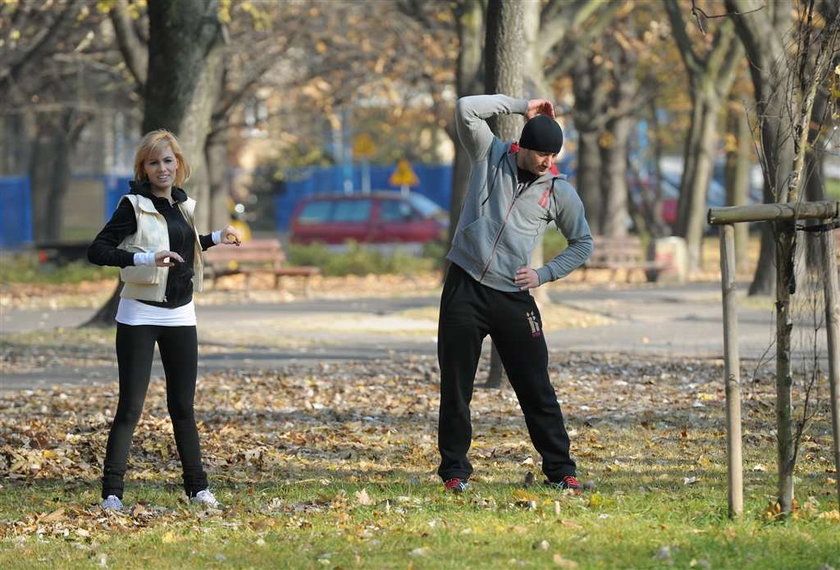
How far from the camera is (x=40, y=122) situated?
113 ft

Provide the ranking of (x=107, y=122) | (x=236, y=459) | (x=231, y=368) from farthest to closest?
1. (x=107, y=122)
2. (x=231, y=368)
3. (x=236, y=459)

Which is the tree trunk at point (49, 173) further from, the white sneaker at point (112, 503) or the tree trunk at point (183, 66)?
the white sneaker at point (112, 503)

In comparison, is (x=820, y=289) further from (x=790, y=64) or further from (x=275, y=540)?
(x=275, y=540)

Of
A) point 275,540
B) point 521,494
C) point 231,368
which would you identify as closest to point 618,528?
point 521,494

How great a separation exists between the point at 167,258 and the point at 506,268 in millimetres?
1489

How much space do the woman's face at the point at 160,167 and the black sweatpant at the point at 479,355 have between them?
1343mm

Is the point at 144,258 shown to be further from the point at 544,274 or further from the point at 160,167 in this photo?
the point at 544,274

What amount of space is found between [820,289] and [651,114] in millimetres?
34547

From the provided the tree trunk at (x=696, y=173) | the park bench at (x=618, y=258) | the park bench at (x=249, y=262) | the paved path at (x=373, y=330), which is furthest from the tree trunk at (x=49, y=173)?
the paved path at (x=373, y=330)

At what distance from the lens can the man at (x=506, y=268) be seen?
22.2 feet

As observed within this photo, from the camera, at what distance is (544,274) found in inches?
267

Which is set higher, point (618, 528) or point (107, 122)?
point (107, 122)

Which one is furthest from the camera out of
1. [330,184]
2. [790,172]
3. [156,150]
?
[330,184]

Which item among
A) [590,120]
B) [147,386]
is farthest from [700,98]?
[147,386]
